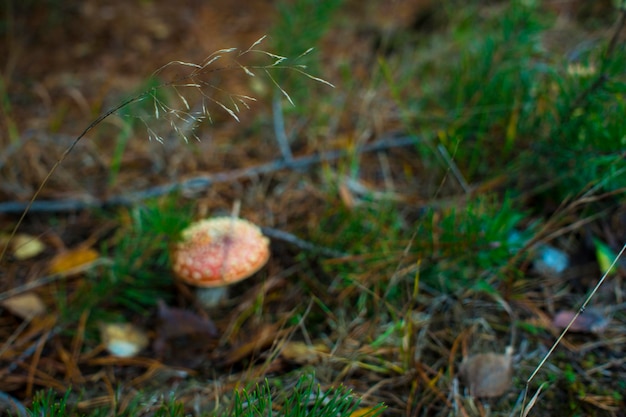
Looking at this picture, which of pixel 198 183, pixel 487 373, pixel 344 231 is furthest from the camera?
pixel 198 183

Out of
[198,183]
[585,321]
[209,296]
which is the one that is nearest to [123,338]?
[209,296]

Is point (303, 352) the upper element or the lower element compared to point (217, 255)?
lower

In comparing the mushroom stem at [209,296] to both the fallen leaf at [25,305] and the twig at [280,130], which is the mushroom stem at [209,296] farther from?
the twig at [280,130]

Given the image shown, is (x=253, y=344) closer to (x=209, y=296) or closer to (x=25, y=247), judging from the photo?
(x=209, y=296)

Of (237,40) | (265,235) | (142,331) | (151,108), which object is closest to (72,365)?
(142,331)

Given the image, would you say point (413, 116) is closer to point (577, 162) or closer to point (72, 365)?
point (577, 162)

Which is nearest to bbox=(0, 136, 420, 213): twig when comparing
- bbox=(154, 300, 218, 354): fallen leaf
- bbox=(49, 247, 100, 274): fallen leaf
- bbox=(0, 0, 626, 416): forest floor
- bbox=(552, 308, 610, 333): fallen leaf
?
bbox=(0, 0, 626, 416): forest floor

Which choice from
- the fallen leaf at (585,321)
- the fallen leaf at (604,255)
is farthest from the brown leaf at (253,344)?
the fallen leaf at (604,255)

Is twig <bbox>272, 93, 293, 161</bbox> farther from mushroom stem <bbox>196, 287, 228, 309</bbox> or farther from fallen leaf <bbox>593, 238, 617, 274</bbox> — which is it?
fallen leaf <bbox>593, 238, 617, 274</bbox>
